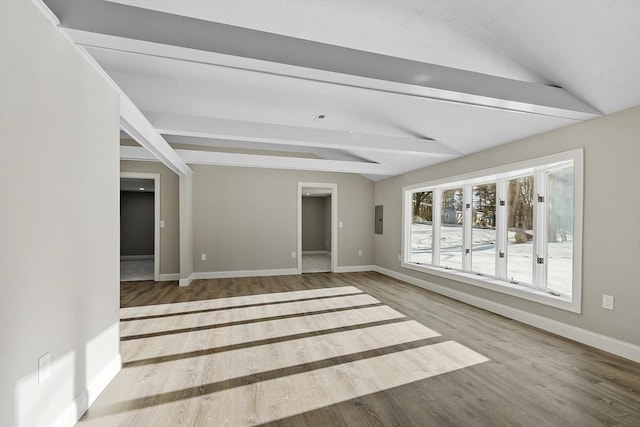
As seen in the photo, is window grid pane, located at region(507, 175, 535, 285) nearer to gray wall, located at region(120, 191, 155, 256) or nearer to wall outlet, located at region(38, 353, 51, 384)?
wall outlet, located at region(38, 353, 51, 384)

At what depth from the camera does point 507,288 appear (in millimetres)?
3883

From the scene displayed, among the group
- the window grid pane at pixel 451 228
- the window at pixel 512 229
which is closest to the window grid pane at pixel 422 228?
the window at pixel 512 229

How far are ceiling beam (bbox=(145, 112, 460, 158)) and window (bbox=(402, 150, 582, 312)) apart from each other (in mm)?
865

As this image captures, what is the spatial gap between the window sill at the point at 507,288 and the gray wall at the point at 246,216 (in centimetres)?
258

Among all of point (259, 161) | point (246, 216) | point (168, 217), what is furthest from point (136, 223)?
point (259, 161)

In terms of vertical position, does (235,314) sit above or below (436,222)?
below

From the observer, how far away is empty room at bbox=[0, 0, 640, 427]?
161 cm

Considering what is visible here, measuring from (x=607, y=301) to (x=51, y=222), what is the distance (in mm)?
4296

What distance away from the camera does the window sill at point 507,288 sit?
3213 millimetres

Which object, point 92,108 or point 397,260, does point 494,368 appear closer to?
point 92,108

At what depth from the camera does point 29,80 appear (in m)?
1.43

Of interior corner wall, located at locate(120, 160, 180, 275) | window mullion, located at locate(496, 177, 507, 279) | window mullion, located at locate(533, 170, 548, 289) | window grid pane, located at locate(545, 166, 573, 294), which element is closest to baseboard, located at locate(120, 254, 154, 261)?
interior corner wall, located at locate(120, 160, 180, 275)

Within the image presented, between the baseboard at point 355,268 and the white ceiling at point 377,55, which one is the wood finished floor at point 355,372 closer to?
the white ceiling at point 377,55

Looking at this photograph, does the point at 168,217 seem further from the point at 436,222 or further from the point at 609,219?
the point at 609,219
